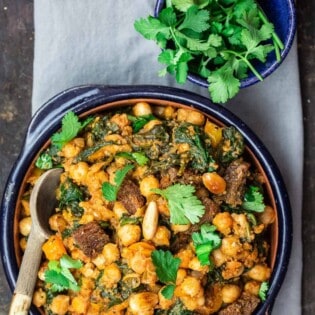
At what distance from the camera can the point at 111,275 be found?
7.19ft

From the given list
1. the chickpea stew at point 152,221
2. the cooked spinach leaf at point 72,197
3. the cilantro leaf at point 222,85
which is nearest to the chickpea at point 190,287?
the chickpea stew at point 152,221

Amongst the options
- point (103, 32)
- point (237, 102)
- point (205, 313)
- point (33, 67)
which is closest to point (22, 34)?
point (33, 67)

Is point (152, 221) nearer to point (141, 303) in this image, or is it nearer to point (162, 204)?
point (162, 204)

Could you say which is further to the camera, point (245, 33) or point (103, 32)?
point (103, 32)

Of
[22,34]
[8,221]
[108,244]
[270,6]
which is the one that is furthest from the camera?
[22,34]

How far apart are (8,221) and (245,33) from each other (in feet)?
3.51

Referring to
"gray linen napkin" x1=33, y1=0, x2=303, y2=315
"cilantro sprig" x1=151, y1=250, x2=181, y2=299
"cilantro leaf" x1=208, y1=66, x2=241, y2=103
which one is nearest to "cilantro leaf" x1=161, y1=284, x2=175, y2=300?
"cilantro sprig" x1=151, y1=250, x2=181, y2=299

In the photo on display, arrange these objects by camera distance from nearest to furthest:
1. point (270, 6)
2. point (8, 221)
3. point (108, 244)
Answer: point (108, 244) < point (8, 221) < point (270, 6)

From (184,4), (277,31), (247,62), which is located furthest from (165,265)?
(277,31)

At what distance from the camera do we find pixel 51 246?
Answer: 7.47 feet

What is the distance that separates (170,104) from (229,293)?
68 centimetres

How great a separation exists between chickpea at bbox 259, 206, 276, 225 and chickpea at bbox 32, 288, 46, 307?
79cm

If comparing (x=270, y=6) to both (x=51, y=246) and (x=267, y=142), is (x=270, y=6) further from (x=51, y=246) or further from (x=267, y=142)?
(x=51, y=246)

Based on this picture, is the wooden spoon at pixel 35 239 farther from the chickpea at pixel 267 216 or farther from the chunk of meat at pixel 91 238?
the chickpea at pixel 267 216
